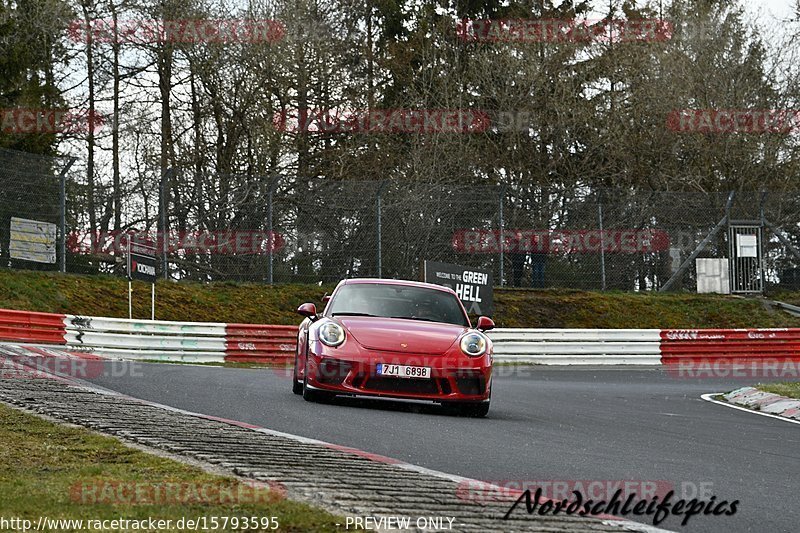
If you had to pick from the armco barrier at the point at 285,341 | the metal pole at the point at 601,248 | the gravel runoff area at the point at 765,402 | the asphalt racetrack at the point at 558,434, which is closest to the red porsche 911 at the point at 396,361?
the asphalt racetrack at the point at 558,434

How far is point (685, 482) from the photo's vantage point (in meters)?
7.31

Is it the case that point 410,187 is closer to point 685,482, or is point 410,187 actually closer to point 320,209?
point 320,209

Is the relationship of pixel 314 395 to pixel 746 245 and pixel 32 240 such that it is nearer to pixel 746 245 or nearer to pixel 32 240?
pixel 32 240

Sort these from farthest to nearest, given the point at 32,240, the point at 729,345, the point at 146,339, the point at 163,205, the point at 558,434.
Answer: the point at 729,345 → the point at 163,205 → the point at 32,240 → the point at 146,339 → the point at 558,434

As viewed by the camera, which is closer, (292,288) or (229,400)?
(229,400)

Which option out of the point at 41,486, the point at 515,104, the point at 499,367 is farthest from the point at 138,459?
the point at 515,104

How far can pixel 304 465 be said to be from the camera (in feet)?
21.5

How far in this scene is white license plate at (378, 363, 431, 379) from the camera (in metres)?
11.2

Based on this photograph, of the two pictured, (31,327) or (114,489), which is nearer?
(114,489)

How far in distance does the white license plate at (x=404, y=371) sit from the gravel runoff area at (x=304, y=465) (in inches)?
89.7

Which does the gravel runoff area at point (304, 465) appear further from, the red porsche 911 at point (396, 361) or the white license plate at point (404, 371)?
the white license plate at point (404, 371)

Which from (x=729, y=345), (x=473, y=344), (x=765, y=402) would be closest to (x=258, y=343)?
(x=765, y=402)

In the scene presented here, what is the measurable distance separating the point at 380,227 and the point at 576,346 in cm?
491

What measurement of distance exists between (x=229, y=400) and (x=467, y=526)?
6.43m
